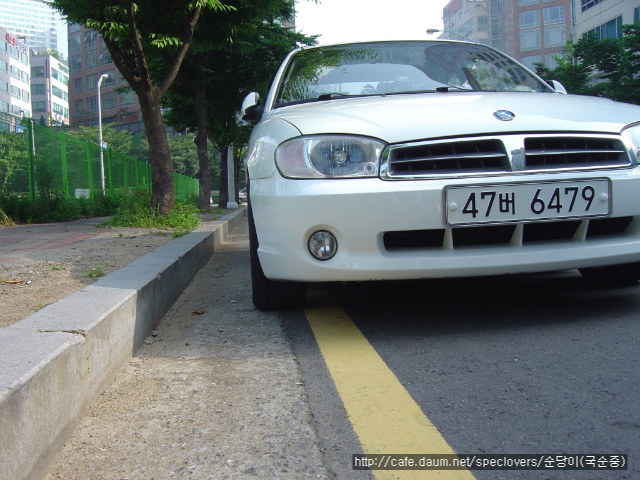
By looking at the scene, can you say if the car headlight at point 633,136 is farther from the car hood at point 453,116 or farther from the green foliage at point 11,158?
the green foliage at point 11,158

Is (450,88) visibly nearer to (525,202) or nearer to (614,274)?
(525,202)

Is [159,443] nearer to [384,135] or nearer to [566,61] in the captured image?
[384,135]

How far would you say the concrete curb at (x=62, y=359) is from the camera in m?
1.67

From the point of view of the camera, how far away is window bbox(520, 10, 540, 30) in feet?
267

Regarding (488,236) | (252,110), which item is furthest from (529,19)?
(488,236)

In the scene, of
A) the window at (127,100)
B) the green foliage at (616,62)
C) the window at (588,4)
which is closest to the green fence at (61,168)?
the green foliage at (616,62)

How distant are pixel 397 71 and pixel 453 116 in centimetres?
127

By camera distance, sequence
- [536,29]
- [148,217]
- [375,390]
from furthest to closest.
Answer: [536,29] → [148,217] → [375,390]

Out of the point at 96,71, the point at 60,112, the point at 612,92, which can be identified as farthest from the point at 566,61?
the point at 60,112

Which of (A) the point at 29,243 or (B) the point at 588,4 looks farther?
(B) the point at 588,4

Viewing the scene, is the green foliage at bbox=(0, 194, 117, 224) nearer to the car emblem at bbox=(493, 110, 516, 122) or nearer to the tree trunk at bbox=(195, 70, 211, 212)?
Answer: the tree trunk at bbox=(195, 70, 211, 212)

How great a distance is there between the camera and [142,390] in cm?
252

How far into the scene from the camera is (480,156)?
118 inches

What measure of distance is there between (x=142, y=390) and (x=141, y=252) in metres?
3.35
